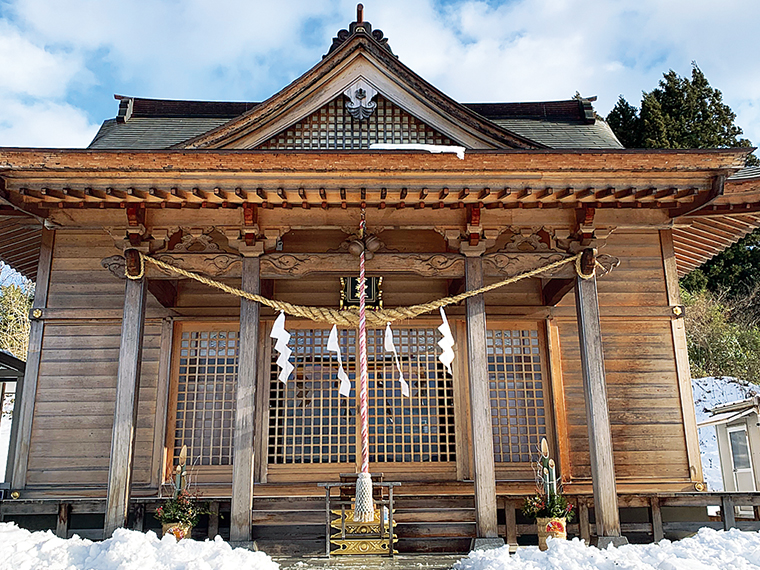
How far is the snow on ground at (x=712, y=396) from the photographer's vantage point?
63.5ft

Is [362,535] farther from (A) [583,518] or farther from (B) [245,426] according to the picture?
(A) [583,518]

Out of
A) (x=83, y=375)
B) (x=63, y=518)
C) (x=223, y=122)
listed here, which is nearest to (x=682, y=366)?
(x=63, y=518)

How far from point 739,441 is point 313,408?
916 centimetres

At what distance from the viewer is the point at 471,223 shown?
825cm

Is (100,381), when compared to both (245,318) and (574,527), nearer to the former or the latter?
(245,318)

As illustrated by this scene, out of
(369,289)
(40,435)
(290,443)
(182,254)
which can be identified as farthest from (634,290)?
(40,435)

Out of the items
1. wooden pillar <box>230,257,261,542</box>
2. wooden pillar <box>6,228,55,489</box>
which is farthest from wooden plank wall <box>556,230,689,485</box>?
wooden pillar <box>6,228,55,489</box>

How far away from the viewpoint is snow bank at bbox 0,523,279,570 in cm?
568

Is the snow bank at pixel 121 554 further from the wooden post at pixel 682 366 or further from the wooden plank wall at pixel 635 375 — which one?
the wooden post at pixel 682 366

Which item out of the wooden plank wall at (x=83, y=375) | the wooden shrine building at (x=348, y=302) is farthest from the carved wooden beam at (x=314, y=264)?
the wooden plank wall at (x=83, y=375)

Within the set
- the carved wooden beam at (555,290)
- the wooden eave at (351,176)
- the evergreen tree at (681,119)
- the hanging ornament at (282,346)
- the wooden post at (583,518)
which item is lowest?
the wooden post at (583,518)

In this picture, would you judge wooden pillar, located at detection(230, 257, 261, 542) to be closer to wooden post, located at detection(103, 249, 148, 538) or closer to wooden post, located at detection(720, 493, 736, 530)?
wooden post, located at detection(103, 249, 148, 538)

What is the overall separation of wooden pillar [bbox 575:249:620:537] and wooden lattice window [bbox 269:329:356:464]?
373cm

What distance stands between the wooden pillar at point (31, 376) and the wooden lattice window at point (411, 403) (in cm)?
499
